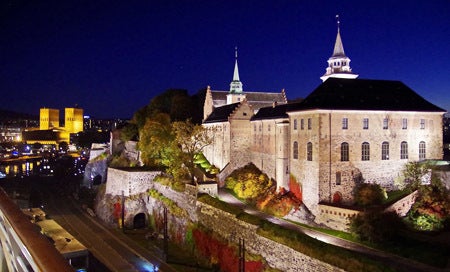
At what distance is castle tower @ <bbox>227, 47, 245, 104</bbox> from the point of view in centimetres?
6938

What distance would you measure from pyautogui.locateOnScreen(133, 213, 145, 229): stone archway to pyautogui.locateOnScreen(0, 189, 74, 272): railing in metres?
43.0

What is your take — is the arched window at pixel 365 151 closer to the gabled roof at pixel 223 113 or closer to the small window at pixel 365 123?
the small window at pixel 365 123

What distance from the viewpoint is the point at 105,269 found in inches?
1325

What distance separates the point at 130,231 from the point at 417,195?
2941 cm

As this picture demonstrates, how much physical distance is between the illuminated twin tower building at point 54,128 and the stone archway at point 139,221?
12032 centimetres

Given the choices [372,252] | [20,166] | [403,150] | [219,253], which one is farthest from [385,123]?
[20,166]

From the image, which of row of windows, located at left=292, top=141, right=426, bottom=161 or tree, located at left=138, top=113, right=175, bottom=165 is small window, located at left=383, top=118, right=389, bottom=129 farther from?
tree, located at left=138, top=113, right=175, bottom=165

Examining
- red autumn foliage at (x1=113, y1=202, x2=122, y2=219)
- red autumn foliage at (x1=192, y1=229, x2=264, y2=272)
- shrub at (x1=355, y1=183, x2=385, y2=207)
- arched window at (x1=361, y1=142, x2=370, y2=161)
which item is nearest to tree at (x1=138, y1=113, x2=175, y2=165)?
red autumn foliage at (x1=113, y1=202, x2=122, y2=219)

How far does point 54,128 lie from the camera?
17138cm

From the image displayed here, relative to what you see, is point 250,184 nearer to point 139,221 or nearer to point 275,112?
point 275,112

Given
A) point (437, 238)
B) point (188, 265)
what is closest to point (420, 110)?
point (437, 238)

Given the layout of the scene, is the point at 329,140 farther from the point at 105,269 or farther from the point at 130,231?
the point at 130,231

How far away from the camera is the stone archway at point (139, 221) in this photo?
4772 cm

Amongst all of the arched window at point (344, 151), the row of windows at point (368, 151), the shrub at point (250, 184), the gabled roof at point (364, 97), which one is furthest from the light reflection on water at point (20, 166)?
the arched window at point (344, 151)
